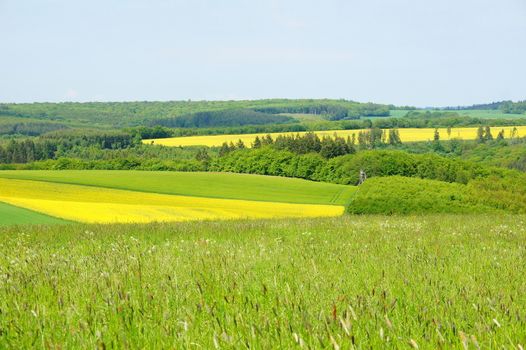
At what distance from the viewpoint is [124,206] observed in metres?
38.3

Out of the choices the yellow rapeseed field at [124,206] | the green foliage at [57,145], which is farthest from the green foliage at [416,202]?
the green foliage at [57,145]

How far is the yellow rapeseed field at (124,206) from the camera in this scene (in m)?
33.7

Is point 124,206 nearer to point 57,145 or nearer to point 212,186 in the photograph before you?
point 212,186

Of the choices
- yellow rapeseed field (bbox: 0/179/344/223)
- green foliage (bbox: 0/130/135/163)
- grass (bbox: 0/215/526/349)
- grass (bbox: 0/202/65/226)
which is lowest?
green foliage (bbox: 0/130/135/163)

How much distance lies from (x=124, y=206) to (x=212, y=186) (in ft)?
89.4

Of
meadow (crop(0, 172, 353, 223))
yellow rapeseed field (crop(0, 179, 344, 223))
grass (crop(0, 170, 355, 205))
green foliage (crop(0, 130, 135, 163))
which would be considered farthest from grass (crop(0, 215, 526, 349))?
green foliage (crop(0, 130, 135, 163))

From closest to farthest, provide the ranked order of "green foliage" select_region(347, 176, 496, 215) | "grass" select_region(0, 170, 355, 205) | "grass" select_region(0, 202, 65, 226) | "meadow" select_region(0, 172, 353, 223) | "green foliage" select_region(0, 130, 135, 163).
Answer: "grass" select_region(0, 202, 65, 226), "meadow" select_region(0, 172, 353, 223), "green foliage" select_region(347, 176, 496, 215), "grass" select_region(0, 170, 355, 205), "green foliage" select_region(0, 130, 135, 163)

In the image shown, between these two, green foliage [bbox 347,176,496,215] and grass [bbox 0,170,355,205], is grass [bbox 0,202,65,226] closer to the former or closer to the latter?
green foliage [bbox 347,176,496,215]

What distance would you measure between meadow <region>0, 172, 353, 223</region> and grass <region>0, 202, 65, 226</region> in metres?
0.14

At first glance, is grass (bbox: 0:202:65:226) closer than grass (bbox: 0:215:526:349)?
No

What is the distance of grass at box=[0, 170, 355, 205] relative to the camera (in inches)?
2302

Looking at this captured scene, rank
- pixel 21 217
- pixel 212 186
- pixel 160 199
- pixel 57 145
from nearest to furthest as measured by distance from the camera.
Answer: pixel 21 217 < pixel 160 199 < pixel 212 186 < pixel 57 145

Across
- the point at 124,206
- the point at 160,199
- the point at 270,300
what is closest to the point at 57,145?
the point at 160,199

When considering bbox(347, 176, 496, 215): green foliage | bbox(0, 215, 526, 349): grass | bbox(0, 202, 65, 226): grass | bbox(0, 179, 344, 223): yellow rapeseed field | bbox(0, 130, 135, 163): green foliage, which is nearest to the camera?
bbox(0, 215, 526, 349): grass
